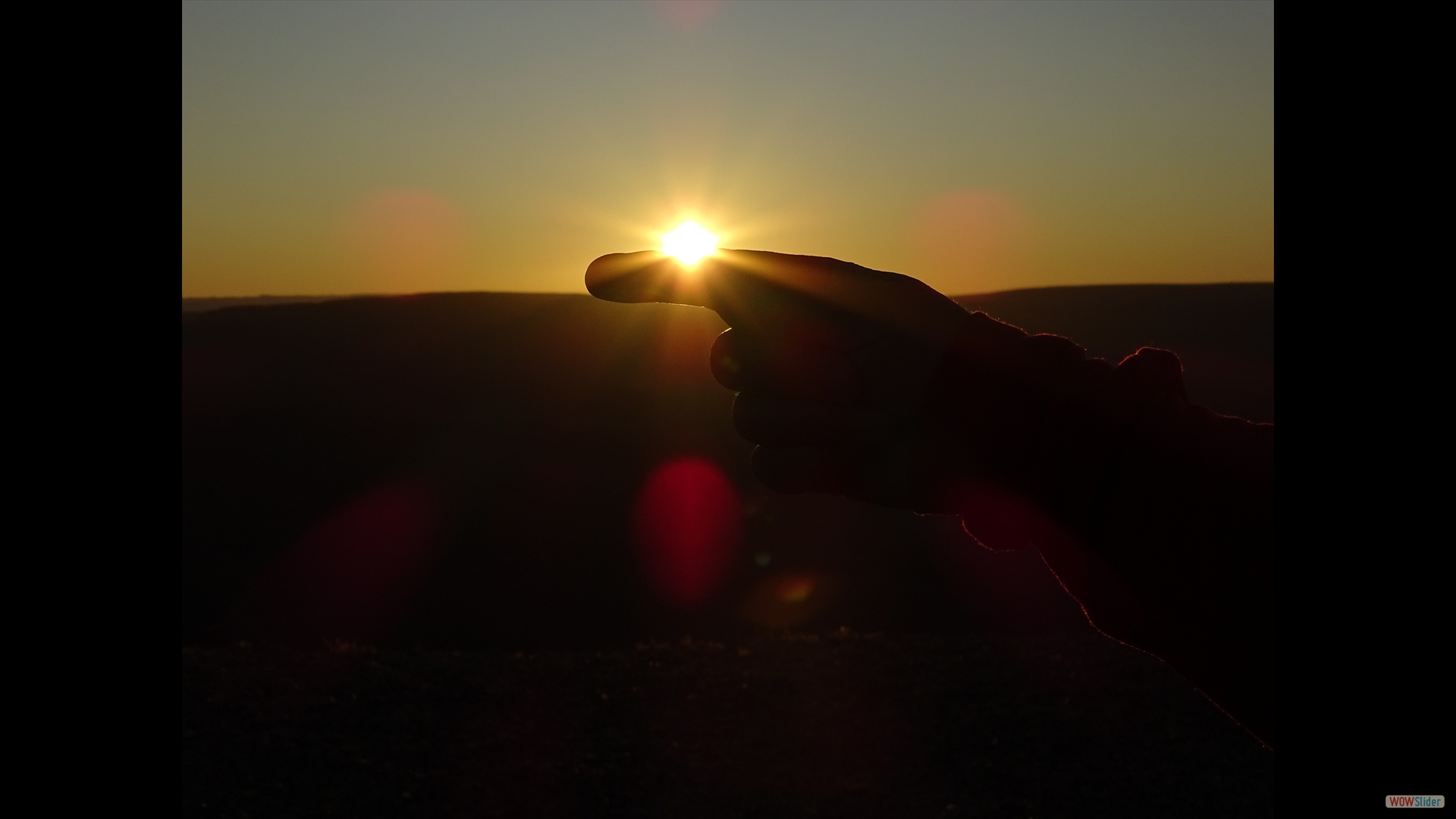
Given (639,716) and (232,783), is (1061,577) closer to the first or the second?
(639,716)

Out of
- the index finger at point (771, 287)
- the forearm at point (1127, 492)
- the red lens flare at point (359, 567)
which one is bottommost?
the red lens flare at point (359, 567)

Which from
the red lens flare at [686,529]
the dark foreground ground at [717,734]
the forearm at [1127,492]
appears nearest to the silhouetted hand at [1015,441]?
the forearm at [1127,492]

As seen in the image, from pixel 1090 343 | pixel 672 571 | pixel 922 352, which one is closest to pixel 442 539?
pixel 672 571

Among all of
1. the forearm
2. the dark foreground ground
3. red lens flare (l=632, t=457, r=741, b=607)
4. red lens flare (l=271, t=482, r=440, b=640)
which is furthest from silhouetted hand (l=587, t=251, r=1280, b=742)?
red lens flare (l=632, t=457, r=741, b=607)

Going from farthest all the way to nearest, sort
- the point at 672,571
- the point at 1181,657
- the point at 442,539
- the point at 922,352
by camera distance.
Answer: the point at 442,539 → the point at 672,571 → the point at 922,352 → the point at 1181,657

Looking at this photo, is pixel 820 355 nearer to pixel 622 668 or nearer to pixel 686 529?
pixel 622 668

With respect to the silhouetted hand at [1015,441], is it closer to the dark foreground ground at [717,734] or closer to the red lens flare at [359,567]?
the dark foreground ground at [717,734]
